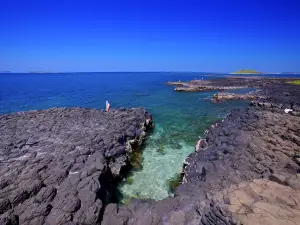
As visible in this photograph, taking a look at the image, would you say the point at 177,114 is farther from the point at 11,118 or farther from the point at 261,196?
the point at 261,196

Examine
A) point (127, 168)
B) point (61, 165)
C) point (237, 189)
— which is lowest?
point (127, 168)

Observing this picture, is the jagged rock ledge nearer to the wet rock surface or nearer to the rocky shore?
the rocky shore

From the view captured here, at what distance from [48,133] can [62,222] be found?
13314mm

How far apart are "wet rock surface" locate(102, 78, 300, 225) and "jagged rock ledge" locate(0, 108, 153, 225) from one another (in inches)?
73.9

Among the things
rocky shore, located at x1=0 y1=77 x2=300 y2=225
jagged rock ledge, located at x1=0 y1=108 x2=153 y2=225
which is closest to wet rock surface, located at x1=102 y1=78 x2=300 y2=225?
rocky shore, located at x1=0 y1=77 x2=300 y2=225

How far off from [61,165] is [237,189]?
1055 centimetres

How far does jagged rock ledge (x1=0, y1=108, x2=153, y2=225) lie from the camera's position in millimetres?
9828

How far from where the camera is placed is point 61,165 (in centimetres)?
1352

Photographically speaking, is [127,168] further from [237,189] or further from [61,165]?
[237,189]

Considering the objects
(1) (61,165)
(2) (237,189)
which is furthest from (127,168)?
(2) (237,189)

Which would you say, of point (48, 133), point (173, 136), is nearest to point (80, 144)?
point (48, 133)

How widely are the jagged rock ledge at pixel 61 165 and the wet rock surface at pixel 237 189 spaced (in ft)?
6.16

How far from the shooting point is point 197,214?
9266mm

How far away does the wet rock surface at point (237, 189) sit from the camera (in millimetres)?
7929
